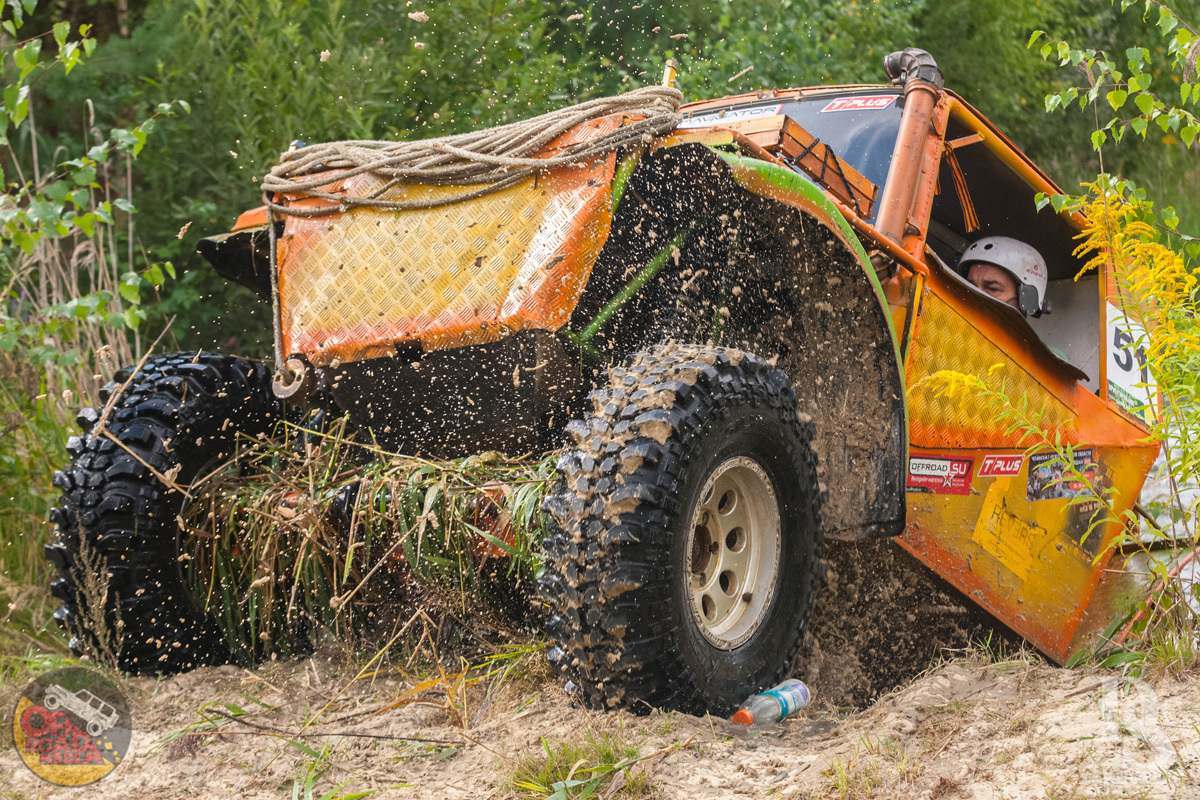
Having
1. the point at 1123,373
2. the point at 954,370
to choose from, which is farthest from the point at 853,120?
the point at 1123,373

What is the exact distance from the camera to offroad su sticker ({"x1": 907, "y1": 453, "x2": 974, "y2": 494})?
3.50 m

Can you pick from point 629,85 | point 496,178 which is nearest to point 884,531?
point 496,178

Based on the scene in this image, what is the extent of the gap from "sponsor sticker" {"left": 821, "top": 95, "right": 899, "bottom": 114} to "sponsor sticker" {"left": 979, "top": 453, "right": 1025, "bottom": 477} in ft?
4.25

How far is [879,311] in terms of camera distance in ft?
10.3

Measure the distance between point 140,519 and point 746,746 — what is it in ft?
6.41

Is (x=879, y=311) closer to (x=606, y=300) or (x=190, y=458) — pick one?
(x=606, y=300)

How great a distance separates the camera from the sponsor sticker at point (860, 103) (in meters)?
3.88

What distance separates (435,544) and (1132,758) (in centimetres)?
170

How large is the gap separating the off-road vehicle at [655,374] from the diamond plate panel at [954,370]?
0.04 ft

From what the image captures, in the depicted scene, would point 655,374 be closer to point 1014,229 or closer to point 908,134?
point 908,134

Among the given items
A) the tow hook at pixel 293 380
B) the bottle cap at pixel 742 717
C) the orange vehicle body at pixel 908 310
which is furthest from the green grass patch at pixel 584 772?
the tow hook at pixel 293 380

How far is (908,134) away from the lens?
3660 mm

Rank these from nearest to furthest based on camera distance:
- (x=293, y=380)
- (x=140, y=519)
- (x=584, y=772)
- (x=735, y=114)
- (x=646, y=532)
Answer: (x=584, y=772)
(x=646, y=532)
(x=293, y=380)
(x=140, y=519)
(x=735, y=114)

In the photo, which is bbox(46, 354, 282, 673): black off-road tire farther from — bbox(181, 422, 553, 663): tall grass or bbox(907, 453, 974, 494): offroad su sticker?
bbox(907, 453, 974, 494): offroad su sticker
